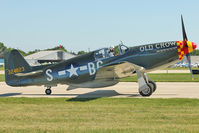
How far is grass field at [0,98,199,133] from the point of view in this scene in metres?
6.83

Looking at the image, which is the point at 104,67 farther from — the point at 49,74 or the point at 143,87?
the point at 49,74

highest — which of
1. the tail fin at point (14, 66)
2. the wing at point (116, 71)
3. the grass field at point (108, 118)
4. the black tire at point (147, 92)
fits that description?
the tail fin at point (14, 66)

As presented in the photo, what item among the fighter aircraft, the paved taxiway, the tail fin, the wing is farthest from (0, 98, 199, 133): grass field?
the tail fin

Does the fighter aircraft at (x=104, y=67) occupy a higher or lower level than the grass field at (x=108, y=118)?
higher

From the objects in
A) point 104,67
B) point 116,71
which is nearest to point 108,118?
point 104,67

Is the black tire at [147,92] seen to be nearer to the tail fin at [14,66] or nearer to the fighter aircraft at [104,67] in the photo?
the fighter aircraft at [104,67]

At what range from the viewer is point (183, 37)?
44.4 ft

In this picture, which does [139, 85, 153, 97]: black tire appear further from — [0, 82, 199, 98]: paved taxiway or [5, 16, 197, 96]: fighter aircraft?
[0, 82, 199, 98]: paved taxiway

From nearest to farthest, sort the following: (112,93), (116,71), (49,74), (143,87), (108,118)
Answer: (108,118) < (143,87) < (116,71) < (49,74) < (112,93)

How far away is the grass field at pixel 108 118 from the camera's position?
683cm

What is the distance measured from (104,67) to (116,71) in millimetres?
864

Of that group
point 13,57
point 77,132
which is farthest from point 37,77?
point 77,132

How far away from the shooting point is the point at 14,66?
49.3 ft

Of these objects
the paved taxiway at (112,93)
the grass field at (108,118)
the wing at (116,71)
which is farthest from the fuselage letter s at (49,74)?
the grass field at (108,118)
